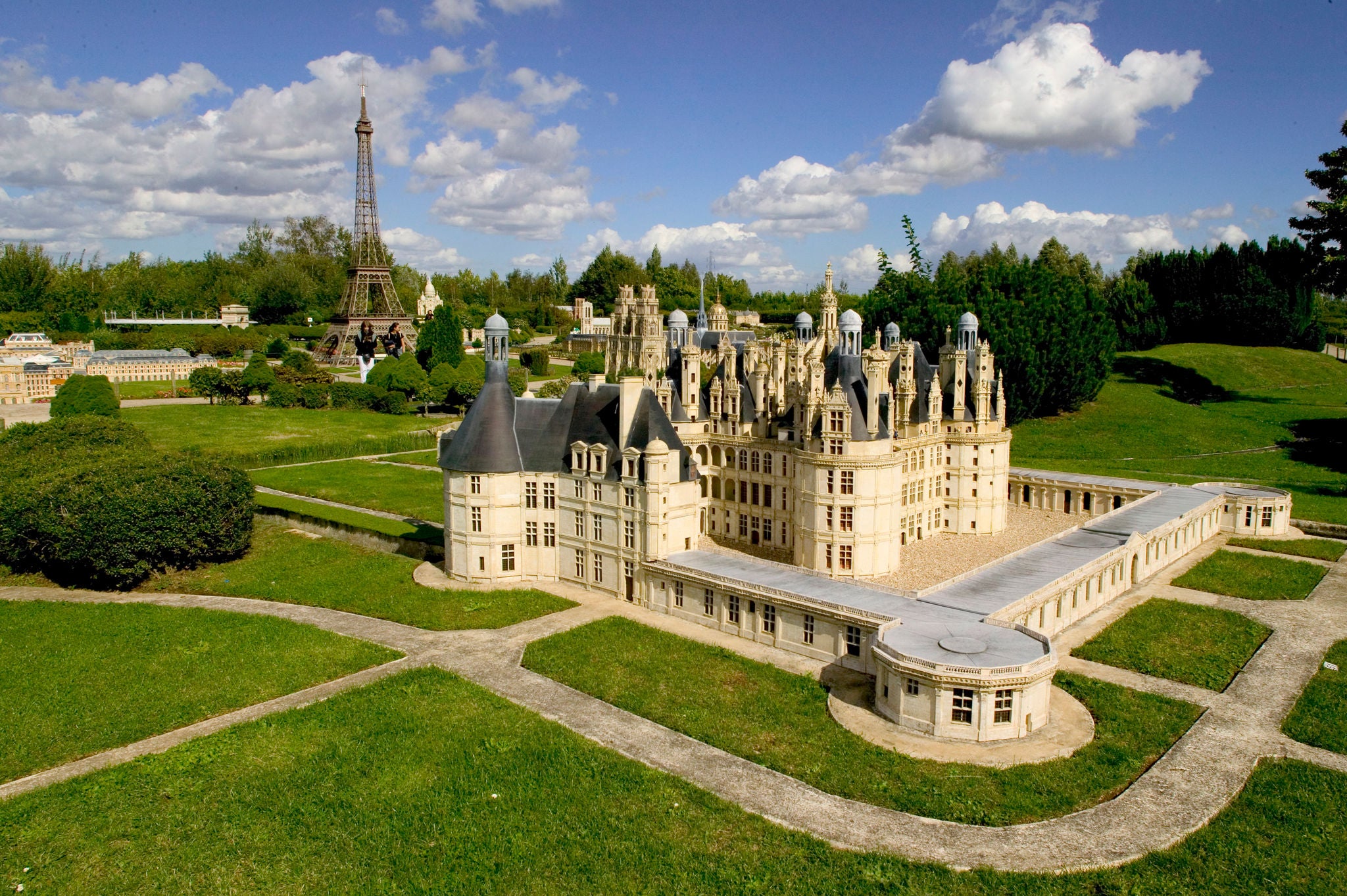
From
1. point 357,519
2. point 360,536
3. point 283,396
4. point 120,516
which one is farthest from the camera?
point 283,396

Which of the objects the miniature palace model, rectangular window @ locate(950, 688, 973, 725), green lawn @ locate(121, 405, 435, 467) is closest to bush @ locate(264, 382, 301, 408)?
green lawn @ locate(121, 405, 435, 467)

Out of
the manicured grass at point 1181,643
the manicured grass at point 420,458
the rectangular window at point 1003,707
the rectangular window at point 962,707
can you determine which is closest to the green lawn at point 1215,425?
the manicured grass at point 1181,643

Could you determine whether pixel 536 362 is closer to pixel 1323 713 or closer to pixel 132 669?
pixel 132 669

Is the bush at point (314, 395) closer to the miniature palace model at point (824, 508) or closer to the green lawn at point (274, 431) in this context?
the green lawn at point (274, 431)

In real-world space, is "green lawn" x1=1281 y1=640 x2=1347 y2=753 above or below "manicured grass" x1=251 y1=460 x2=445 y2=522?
below

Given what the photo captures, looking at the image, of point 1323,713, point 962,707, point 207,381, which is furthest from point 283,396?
point 1323,713

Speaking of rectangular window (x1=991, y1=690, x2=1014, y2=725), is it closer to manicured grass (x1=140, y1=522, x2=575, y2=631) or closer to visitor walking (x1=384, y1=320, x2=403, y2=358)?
manicured grass (x1=140, y1=522, x2=575, y2=631)

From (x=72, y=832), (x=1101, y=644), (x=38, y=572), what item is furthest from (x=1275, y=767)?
(x=38, y=572)
